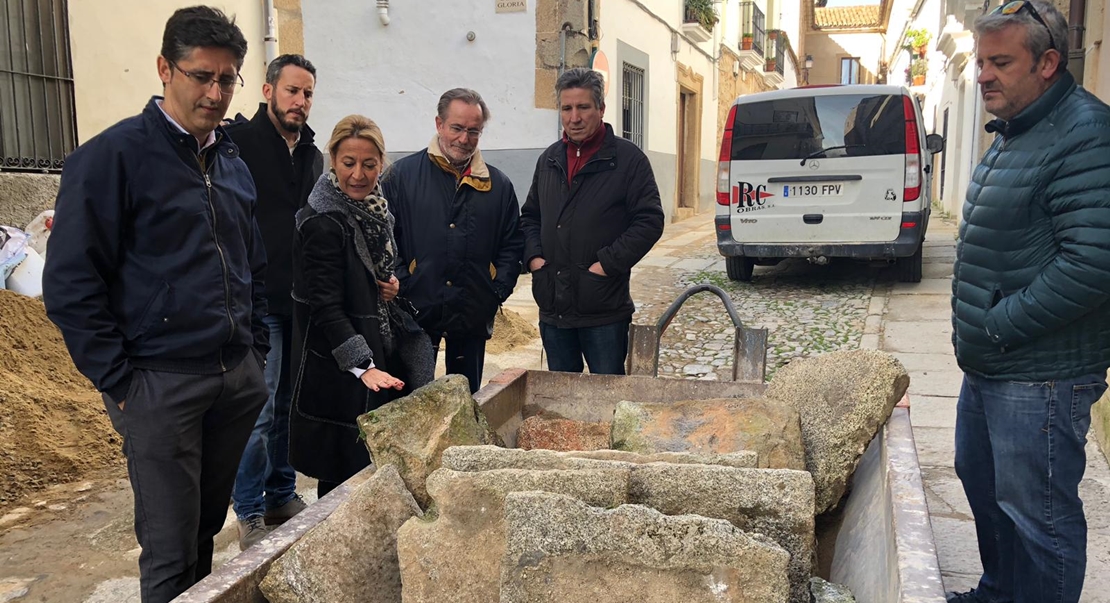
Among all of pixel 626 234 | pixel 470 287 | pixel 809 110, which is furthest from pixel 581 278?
pixel 809 110

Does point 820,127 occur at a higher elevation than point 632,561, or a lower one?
higher

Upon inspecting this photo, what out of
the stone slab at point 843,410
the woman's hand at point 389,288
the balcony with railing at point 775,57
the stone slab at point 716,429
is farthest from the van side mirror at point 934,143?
the balcony with railing at point 775,57

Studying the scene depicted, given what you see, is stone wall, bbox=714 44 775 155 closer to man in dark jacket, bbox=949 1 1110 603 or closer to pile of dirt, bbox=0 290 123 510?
pile of dirt, bbox=0 290 123 510

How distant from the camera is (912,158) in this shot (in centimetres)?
750

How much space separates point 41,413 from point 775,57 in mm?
25692

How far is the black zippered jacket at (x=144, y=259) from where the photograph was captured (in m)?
2.01

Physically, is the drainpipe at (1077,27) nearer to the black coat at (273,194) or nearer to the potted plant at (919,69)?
the black coat at (273,194)

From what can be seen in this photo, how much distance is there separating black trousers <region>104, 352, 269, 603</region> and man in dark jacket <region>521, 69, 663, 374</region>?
152 cm

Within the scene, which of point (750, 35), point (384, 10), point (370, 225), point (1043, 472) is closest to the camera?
point (1043, 472)

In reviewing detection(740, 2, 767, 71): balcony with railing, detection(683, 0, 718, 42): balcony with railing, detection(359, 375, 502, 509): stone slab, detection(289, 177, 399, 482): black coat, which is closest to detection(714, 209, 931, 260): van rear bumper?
detection(289, 177, 399, 482): black coat

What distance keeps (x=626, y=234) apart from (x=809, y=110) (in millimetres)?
5014

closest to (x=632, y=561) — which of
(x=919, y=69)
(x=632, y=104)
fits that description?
(x=632, y=104)

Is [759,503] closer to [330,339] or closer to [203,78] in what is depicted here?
[330,339]

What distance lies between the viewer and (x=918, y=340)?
647cm
